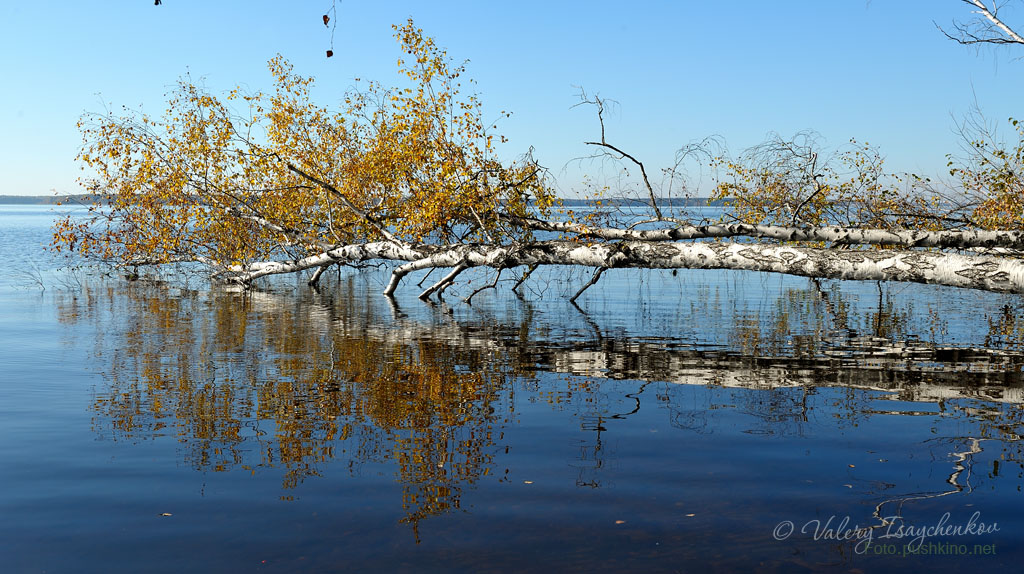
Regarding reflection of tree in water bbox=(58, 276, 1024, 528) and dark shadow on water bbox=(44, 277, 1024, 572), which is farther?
reflection of tree in water bbox=(58, 276, 1024, 528)

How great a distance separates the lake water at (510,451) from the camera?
4.59m

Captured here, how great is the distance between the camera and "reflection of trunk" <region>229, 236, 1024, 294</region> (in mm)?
11297

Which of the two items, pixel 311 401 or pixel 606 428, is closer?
pixel 606 428

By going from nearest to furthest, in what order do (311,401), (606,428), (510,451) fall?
(510,451) → (606,428) → (311,401)

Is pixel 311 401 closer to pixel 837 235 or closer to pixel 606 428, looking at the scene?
pixel 606 428

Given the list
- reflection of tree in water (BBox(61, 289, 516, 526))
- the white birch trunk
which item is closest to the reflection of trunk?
the white birch trunk

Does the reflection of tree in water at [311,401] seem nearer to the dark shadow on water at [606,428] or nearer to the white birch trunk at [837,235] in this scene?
the dark shadow on water at [606,428]

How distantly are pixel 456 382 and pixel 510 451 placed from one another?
10.2 feet

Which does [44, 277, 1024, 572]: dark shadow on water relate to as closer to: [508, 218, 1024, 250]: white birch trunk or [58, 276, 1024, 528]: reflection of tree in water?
[58, 276, 1024, 528]: reflection of tree in water

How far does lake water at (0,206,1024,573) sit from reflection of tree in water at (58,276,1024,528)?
0.05m

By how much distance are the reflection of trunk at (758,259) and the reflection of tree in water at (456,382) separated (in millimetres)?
1205

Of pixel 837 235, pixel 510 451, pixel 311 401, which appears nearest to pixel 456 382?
pixel 311 401

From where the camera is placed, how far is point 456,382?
9602 mm

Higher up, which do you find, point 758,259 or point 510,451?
point 758,259
